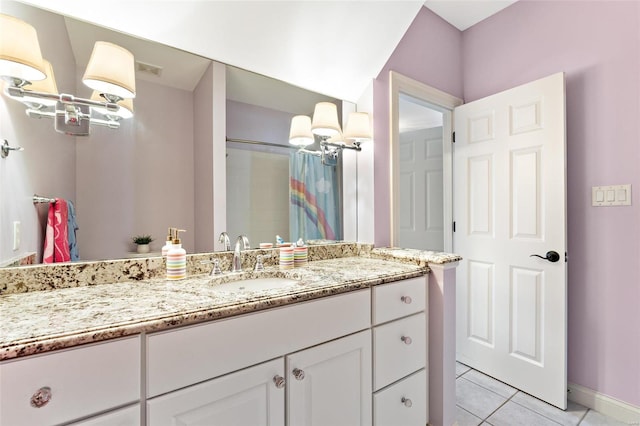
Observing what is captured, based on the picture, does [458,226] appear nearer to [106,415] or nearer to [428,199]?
[428,199]

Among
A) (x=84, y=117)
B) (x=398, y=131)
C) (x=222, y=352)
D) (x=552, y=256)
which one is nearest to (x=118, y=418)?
(x=222, y=352)

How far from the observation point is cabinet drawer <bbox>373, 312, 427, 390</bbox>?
4.08ft

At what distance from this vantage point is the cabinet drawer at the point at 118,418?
684mm

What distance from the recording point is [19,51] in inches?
36.1

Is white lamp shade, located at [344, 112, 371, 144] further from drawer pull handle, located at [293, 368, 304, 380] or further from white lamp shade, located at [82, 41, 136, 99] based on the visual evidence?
drawer pull handle, located at [293, 368, 304, 380]

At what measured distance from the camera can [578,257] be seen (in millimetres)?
1758

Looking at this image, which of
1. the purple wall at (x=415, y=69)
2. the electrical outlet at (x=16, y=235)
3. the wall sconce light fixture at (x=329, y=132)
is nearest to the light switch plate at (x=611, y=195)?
the purple wall at (x=415, y=69)

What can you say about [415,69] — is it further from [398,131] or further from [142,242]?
[142,242]

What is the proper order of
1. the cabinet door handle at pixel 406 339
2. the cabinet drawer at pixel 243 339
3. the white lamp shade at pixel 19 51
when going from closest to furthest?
the cabinet drawer at pixel 243 339, the white lamp shade at pixel 19 51, the cabinet door handle at pixel 406 339

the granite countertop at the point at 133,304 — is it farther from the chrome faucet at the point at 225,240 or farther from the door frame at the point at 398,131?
the door frame at the point at 398,131

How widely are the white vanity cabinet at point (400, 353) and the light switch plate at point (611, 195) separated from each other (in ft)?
3.92

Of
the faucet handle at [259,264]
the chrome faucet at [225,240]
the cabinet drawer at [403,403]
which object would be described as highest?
the chrome faucet at [225,240]

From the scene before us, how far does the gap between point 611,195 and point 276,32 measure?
2063 millimetres

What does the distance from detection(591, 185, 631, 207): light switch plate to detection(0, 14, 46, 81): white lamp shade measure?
268 centimetres
